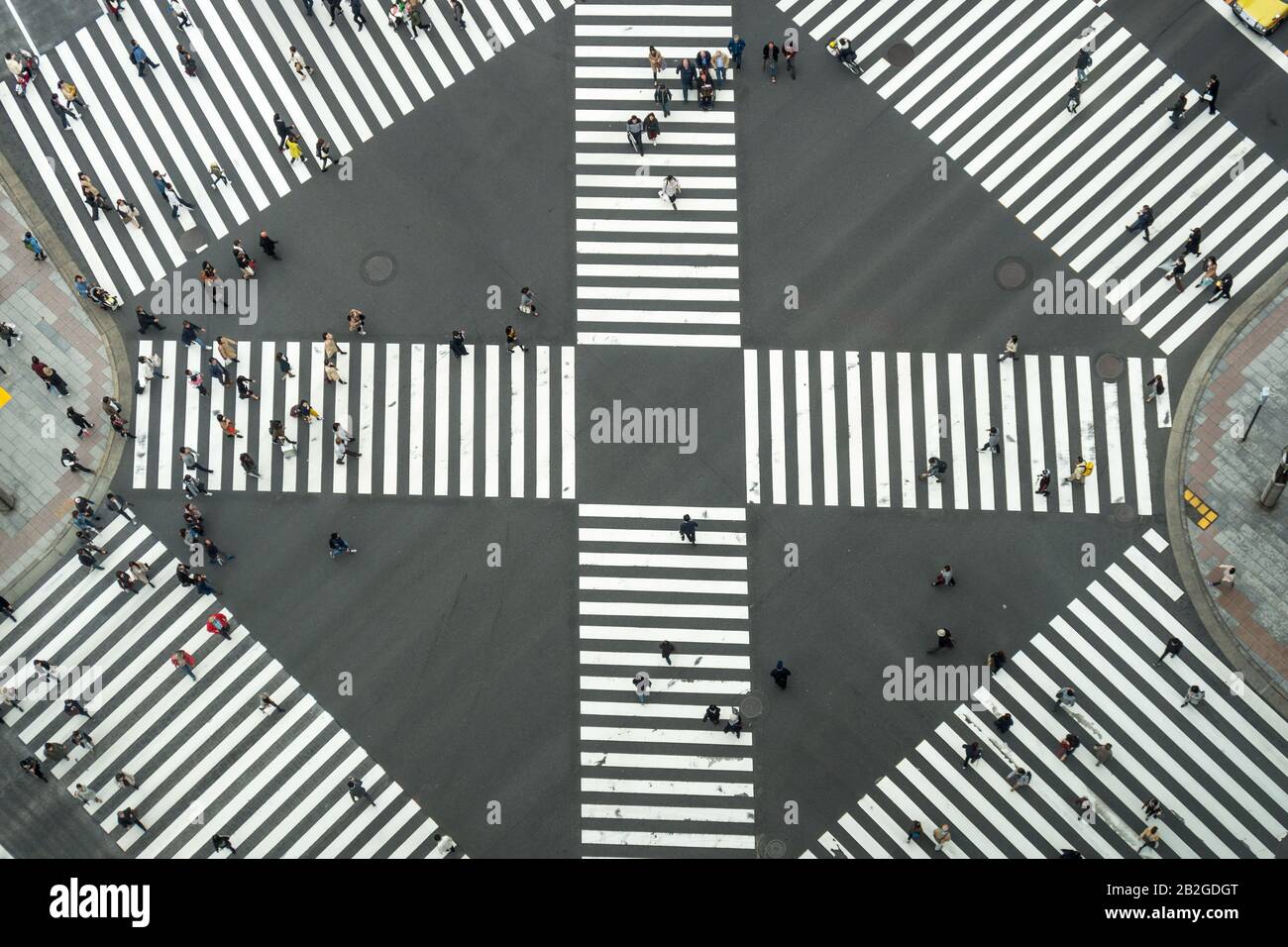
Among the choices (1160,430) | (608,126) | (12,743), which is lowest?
(12,743)

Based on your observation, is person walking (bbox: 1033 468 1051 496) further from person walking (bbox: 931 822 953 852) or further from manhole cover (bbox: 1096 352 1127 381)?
person walking (bbox: 931 822 953 852)

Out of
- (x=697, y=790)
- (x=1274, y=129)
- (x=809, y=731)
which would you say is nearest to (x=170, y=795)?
(x=697, y=790)

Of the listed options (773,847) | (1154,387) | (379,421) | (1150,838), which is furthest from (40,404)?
(1150,838)

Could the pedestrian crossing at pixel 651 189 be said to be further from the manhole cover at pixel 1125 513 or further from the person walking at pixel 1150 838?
the person walking at pixel 1150 838

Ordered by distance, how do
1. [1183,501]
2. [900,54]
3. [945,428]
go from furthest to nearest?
[900,54], [945,428], [1183,501]

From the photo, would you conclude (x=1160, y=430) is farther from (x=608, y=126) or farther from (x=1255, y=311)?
(x=608, y=126)

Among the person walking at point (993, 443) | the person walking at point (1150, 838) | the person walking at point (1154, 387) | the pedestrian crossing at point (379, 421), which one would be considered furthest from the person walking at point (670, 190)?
the person walking at point (1150, 838)

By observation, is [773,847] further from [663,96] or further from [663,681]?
[663,96]
